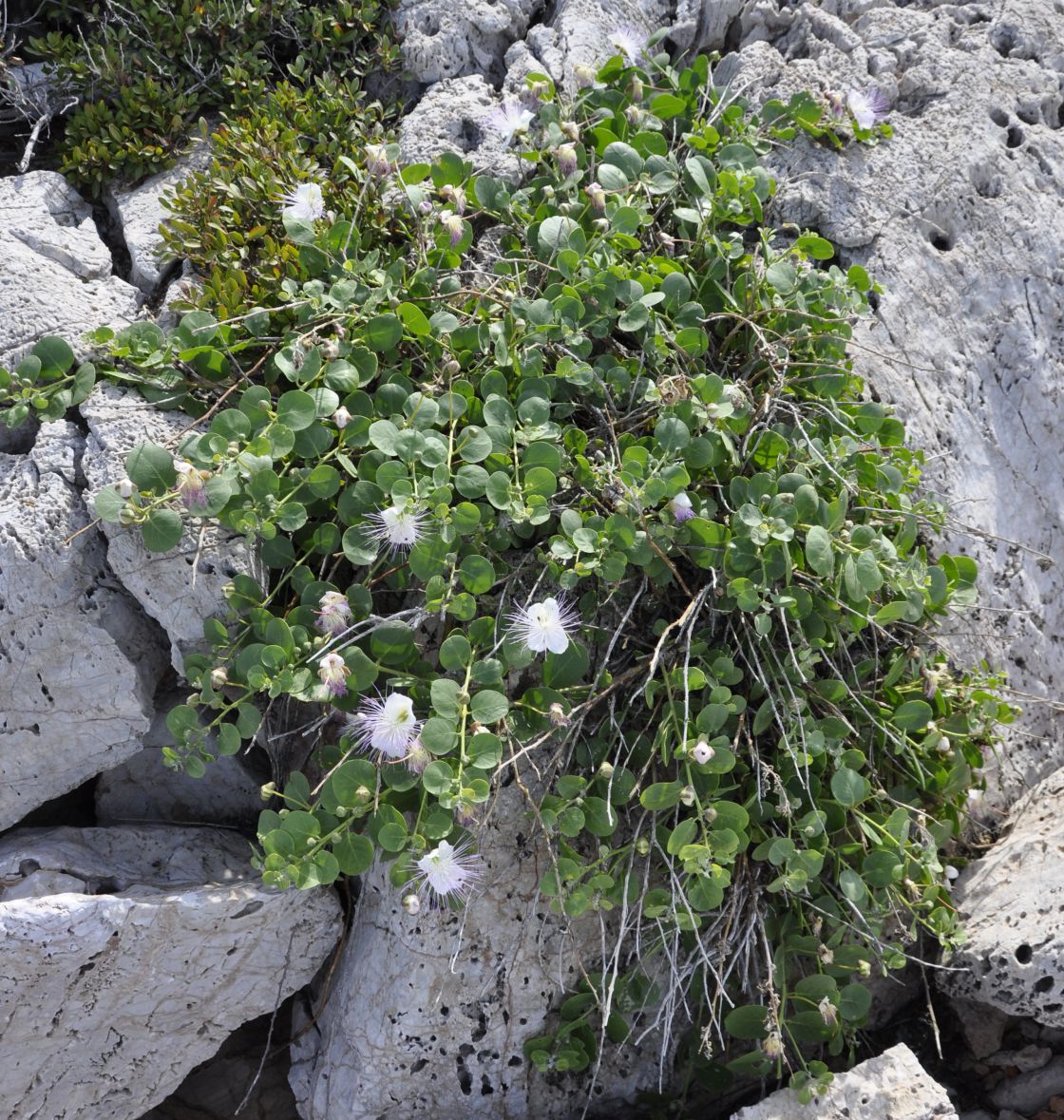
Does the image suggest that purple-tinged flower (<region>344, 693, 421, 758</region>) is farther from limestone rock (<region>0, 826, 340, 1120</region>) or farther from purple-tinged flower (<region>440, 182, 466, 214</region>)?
purple-tinged flower (<region>440, 182, 466, 214</region>)

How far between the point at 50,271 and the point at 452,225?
1.21 m

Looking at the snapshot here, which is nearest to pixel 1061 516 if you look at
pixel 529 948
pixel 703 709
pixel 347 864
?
pixel 703 709

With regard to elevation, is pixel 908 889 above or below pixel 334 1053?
above

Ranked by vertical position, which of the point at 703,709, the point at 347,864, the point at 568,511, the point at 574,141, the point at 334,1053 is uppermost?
the point at 574,141

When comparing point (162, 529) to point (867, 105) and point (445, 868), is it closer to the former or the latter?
point (445, 868)

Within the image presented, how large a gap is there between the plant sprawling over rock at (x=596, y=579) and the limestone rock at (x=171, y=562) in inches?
5.3

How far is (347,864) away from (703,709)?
0.92m

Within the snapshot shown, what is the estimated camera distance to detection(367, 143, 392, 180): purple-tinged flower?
2.90m

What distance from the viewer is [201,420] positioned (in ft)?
9.16

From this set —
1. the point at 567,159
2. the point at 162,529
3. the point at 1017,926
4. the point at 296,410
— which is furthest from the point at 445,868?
the point at 567,159

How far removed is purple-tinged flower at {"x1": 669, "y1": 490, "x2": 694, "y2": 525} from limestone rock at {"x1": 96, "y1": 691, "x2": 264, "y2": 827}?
1555mm

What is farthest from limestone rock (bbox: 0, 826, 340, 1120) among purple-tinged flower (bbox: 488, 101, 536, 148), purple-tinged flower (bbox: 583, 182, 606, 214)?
purple-tinged flower (bbox: 488, 101, 536, 148)

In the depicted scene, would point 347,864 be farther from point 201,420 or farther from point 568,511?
point 201,420

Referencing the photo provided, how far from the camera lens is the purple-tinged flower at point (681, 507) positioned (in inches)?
102
